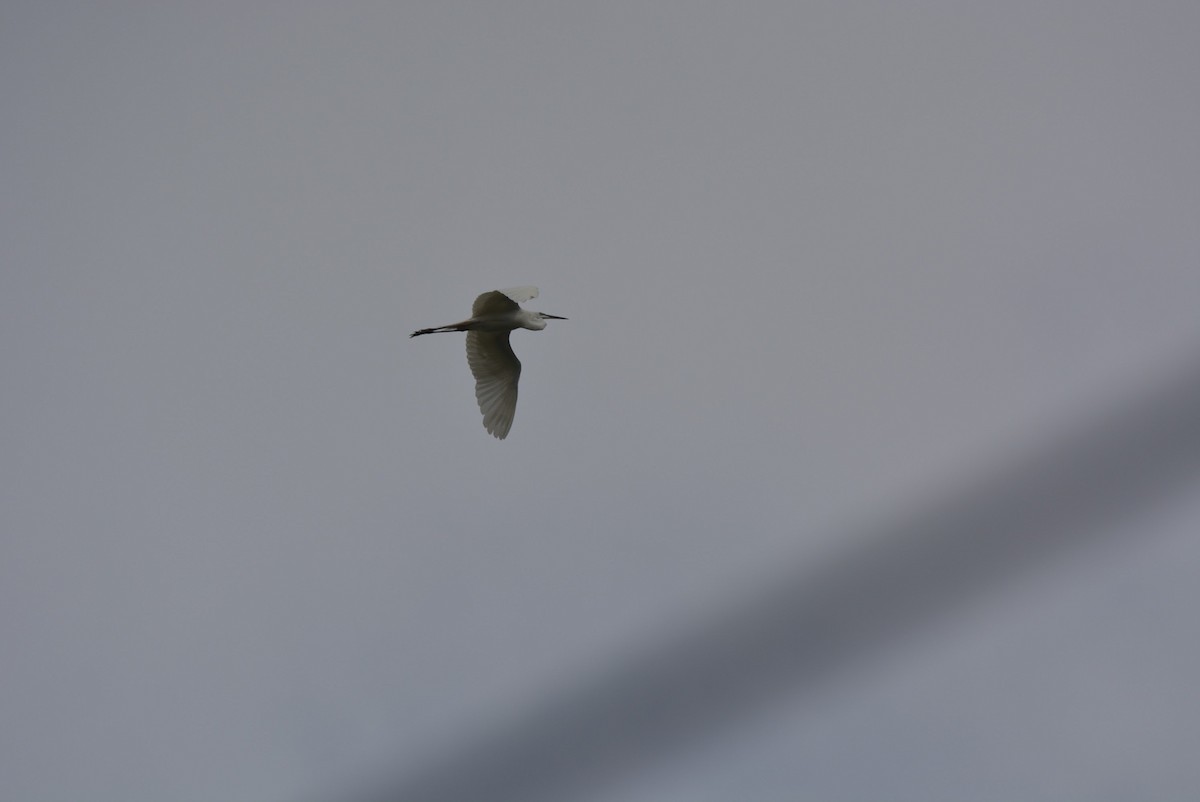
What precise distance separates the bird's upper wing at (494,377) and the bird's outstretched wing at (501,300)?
1.64m

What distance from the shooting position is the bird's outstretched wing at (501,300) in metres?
21.5

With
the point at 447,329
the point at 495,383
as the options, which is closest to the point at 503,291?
the point at 447,329

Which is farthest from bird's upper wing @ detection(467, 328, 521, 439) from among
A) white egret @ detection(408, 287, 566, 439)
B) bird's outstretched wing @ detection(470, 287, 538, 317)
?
bird's outstretched wing @ detection(470, 287, 538, 317)

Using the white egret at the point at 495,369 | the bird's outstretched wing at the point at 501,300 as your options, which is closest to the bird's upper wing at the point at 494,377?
the white egret at the point at 495,369

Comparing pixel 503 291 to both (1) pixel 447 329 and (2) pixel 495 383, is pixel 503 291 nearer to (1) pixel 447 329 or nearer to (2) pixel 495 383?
(1) pixel 447 329

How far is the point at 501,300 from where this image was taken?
22.0 meters

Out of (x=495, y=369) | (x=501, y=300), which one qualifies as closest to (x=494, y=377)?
(x=495, y=369)

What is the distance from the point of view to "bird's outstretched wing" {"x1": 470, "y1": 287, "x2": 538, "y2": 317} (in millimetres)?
21484

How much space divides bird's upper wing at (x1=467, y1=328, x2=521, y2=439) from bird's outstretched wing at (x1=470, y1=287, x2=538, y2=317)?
5.38 feet

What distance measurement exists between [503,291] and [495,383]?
3349 millimetres

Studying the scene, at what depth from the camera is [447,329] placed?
2281cm

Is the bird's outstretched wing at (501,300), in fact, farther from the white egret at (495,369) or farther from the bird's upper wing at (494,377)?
the bird's upper wing at (494,377)

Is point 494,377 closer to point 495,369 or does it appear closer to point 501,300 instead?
point 495,369

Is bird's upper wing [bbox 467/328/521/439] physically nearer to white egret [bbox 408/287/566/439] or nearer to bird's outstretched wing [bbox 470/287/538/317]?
white egret [bbox 408/287/566/439]
